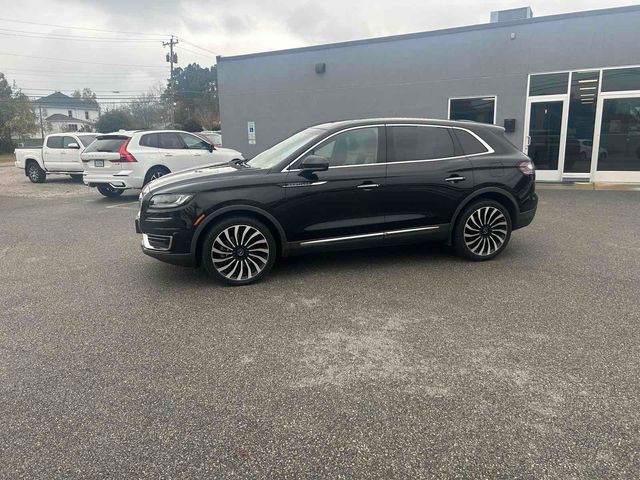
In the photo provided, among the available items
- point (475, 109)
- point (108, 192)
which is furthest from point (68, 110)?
point (475, 109)

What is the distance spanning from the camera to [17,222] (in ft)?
29.1

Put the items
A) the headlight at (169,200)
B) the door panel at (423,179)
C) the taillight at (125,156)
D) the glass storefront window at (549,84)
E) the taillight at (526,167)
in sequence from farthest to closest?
the glass storefront window at (549,84)
the taillight at (125,156)
the taillight at (526,167)
the door panel at (423,179)
the headlight at (169,200)

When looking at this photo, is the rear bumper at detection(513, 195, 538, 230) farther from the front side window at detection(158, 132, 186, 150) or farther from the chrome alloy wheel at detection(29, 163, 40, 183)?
the chrome alloy wheel at detection(29, 163, 40, 183)

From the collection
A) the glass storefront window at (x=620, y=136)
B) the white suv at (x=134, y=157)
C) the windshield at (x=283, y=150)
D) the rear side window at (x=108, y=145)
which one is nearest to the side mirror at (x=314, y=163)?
the windshield at (x=283, y=150)

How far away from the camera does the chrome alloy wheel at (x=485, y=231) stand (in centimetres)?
560

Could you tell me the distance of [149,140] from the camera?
36.2 ft

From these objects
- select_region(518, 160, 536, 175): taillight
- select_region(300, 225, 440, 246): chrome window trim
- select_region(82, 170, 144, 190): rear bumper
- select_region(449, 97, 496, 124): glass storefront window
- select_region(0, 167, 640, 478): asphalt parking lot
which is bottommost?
select_region(0, 167, 640, 478): asphalt parking lot

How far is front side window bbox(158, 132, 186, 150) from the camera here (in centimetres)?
1120

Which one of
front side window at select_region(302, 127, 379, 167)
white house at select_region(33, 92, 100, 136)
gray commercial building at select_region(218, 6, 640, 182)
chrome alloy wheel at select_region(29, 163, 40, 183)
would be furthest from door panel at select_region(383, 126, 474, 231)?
white house at select_region(33, 92, 100, 136)

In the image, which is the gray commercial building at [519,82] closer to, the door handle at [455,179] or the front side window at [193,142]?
the front side window at [193,142]

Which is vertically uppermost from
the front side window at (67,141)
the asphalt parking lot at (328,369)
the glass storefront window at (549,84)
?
the glass storefront window at (549,84)

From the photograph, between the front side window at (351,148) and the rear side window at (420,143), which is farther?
the rear side window at (420,143)

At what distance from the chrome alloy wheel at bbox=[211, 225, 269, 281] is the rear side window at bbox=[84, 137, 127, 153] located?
23.6 feet

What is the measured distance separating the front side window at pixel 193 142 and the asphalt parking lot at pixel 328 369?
250 inches
